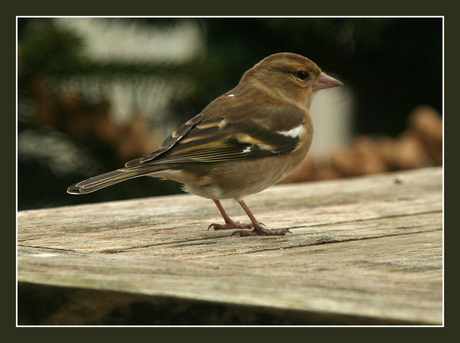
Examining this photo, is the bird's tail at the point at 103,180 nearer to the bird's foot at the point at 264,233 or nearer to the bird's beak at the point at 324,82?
the bird's foot at the point at 264,233

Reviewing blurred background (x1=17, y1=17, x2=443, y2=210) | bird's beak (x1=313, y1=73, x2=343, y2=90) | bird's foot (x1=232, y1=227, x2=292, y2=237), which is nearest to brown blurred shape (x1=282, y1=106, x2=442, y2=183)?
blurred background (x1=17, y1=17, x2=443, y2=210)

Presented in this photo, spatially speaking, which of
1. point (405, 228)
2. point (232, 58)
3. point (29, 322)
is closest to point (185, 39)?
point (232, 58)

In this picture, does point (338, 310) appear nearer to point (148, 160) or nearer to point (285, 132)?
point (148, 160)

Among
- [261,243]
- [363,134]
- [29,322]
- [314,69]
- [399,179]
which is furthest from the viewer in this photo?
[363,134]

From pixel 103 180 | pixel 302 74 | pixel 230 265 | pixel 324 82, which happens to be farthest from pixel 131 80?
pixel 230 265

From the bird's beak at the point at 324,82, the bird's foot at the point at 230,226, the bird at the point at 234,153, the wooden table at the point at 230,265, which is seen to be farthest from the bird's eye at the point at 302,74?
the bird's foot at the point at 230,226

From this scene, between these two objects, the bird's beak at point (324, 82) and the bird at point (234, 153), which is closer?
the bird at point (234, 153)

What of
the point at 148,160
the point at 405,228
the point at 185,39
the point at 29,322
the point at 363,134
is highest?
the point at 185,39

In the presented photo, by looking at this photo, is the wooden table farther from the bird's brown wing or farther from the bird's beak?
the bird's beak
